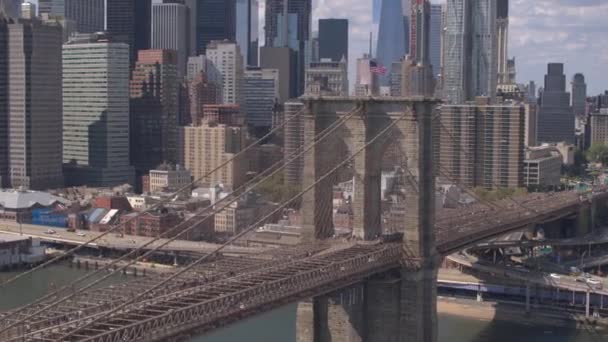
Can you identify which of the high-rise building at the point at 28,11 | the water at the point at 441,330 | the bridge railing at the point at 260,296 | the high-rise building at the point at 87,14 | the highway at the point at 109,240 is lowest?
the water at the point at 441,330

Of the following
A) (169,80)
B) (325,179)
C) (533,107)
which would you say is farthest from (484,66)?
(325,179)

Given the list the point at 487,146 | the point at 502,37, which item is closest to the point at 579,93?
the point at 502,37

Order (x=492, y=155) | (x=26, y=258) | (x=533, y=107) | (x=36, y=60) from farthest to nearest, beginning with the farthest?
(x=533, y=107) → (x=36, y=60) → (x=492, y=155) → (x=26, y=258)

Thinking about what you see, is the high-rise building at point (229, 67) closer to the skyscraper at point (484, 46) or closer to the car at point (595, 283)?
the skyscraper at point (484, 46)

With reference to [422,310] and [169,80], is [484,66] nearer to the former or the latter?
[169,80]

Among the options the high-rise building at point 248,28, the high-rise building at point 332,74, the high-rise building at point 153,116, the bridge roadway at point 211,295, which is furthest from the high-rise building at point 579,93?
the bridge roadway at point 211,295

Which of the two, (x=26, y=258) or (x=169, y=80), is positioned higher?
(x=169, y=80)
